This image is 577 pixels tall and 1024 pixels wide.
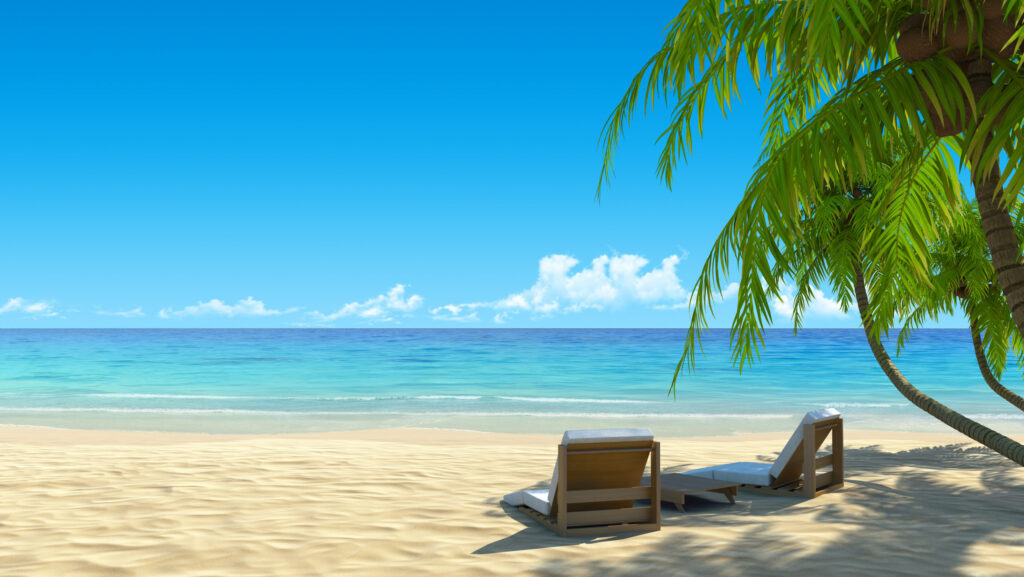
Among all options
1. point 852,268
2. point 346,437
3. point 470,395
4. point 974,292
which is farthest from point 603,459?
point 470,395

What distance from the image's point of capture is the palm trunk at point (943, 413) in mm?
5544

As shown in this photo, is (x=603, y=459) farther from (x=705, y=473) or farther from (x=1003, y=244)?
(x=1003, y=244)

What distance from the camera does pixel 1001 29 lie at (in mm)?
3256

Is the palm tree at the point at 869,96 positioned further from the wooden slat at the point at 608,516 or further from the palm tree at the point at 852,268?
the palm tree at the point at 852,268

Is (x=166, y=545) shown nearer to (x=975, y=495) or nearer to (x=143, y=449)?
(x=143, y=449)

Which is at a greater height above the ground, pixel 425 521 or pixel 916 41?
pixel 916 41

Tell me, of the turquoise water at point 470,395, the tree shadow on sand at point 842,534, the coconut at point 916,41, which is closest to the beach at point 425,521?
the tree shadow on sand at point 842,534

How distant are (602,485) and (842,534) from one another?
1.75 meters

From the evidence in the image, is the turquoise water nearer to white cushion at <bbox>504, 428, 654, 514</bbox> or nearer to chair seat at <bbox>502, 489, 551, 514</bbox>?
chair seat at <bbox>502, 489, 551, 514</bbox>

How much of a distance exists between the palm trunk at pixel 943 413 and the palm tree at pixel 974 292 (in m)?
0.59

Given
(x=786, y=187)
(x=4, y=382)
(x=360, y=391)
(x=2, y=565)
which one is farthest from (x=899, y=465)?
(x=4, y=382)

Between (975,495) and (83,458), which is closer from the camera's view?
(975,495)

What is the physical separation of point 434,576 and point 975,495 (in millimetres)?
5415

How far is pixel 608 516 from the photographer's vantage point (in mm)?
5191
